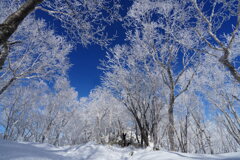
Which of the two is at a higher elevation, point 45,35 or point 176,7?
point 176,7

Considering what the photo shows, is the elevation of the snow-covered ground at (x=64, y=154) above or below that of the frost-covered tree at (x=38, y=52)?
below

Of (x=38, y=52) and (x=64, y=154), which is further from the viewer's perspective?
(x=38, y=52)

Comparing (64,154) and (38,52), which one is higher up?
(38,52)

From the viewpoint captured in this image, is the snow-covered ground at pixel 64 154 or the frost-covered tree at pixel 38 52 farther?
the frost-covered tree at pixel 38 52

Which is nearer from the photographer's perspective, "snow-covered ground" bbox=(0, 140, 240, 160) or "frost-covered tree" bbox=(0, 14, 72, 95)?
"snow-covered ground" bbox=(0, 140, 240, 160)

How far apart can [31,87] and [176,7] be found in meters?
15.1

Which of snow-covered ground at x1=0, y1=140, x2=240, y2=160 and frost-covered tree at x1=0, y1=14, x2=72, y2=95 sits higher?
frost-covered tree at x1=0, y1=14, x2=72, y2=95

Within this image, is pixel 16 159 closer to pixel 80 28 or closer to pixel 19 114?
pixel 80 28

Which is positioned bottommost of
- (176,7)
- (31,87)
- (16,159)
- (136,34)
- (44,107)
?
(16,159)

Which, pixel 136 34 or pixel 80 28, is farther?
pixel 136 34

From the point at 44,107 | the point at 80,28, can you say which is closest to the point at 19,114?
the point at 44,107

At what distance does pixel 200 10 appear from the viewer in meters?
4.82

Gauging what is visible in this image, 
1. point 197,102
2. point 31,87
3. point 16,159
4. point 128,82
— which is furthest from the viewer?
point 31,87

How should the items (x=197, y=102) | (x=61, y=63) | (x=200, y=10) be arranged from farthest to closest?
(x=197, y=102)
(x=61, y=63)
(x=200, y=10)
